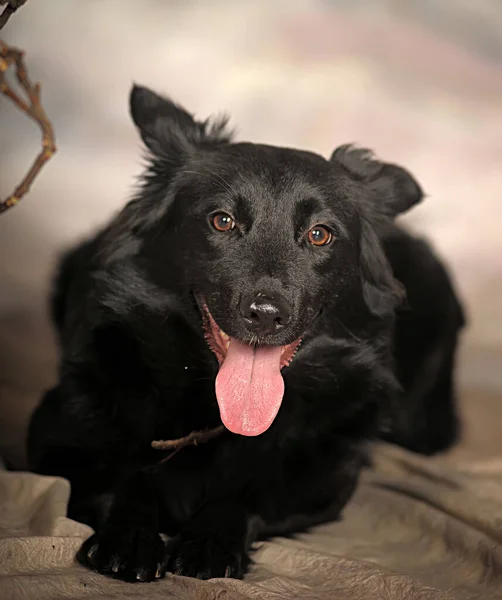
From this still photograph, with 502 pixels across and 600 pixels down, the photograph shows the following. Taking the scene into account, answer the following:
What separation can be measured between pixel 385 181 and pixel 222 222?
0.59 m

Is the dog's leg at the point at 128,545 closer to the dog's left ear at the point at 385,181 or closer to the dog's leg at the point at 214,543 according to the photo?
the dog's leg at the point at 214,543

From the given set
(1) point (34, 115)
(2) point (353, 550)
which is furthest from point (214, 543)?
(1) point (34, 115)

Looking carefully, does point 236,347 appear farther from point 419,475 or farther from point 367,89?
point 367,89

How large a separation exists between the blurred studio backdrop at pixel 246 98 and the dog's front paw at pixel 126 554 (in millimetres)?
1024

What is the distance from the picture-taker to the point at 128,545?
1842 mm

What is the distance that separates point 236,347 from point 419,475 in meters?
1.05

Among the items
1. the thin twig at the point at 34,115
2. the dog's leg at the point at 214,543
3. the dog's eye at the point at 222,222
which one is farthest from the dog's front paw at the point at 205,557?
the thin twig at the point at 34,115

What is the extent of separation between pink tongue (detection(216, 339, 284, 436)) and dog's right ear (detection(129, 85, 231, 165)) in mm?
645

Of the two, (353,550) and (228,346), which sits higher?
(228,346)

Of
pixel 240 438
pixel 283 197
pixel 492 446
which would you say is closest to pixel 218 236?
pixel 283 197

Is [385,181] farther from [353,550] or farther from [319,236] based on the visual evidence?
[353,550]

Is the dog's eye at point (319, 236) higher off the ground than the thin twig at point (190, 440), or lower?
higher

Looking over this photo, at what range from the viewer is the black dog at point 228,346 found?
2.03 m

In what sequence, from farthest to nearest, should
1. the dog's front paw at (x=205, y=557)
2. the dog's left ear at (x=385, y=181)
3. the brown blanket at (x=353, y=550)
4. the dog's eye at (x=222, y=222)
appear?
1. the dog's left ear at (x=385, y=181)
2. the dog's eye at (x=222, y=222)
3. the dog's front paw at (x=205, y=557)
4. the brown blanket at (x=353, y=550)
